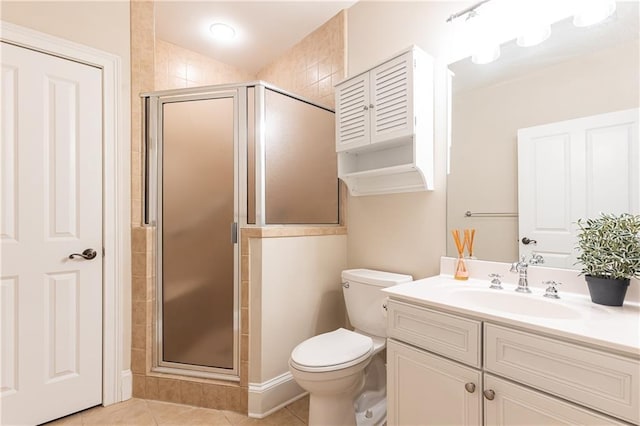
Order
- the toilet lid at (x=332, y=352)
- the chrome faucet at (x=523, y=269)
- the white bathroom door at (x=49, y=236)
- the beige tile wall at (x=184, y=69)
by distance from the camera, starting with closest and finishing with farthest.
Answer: the chrome faucet at (x=523, y=269) → the toilet lid at (x=332, y=352) → the white bathroom door at (x=49, y=236) → the beige tile wall at (x=184, y=69)

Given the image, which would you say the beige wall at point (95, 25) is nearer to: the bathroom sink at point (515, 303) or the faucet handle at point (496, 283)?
the bathroom sink at point (515, 303)

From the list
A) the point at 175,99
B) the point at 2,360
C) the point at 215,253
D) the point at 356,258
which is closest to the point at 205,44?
the point at 175,99

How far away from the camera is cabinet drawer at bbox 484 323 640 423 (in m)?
0.79

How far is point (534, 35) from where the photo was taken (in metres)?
1.40

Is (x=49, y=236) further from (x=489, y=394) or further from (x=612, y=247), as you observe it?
(x=612, y=247)

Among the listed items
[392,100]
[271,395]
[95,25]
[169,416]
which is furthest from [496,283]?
[95,25]

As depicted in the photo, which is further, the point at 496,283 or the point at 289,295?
the point at 289,295

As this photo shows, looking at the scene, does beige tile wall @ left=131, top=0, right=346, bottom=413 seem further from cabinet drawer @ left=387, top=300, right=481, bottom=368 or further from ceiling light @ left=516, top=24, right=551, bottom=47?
ceiling light @ left=516, top=24, right=551, bottom=47

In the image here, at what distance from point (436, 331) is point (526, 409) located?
332 mm

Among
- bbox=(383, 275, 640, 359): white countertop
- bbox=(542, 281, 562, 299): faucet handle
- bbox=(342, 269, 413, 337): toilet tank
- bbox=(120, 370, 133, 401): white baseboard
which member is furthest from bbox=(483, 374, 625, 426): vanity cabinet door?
bbox=(120, 370, 133, 401): white baseboard

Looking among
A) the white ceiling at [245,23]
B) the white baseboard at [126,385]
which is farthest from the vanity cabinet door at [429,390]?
the white ceiling at [245,23]

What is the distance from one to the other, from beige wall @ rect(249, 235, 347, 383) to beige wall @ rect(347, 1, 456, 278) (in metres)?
0.26

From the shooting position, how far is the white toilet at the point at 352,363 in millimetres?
1471

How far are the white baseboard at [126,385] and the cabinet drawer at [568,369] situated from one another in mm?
2050
